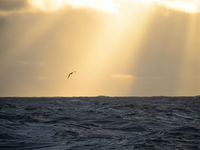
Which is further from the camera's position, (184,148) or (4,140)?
(4,140)

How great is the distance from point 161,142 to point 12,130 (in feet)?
30.6

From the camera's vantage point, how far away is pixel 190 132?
711 inches

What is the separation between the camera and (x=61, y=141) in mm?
15633

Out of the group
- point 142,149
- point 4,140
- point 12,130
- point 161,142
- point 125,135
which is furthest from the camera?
point 12,130

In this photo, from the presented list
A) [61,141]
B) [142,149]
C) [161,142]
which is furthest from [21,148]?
[161,142]

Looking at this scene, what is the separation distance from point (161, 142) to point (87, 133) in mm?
5146

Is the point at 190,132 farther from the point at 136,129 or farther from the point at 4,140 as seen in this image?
the point at 4,140

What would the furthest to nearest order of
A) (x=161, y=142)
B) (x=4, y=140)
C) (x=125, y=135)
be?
(x=125, y=135), (x=4, y=140), (x=161, y=142)

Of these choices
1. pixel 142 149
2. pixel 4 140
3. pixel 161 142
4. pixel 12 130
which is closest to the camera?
pixel 142 149

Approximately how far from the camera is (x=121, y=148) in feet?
45.1

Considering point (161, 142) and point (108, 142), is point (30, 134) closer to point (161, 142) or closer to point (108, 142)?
point (108, 142)

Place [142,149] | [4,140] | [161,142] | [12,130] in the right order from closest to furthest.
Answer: [142,149], [161,142], [4,140], [12,130]

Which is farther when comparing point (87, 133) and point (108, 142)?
point (87, 133)

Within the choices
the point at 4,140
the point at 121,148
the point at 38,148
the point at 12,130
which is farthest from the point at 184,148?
the point at 12,130
